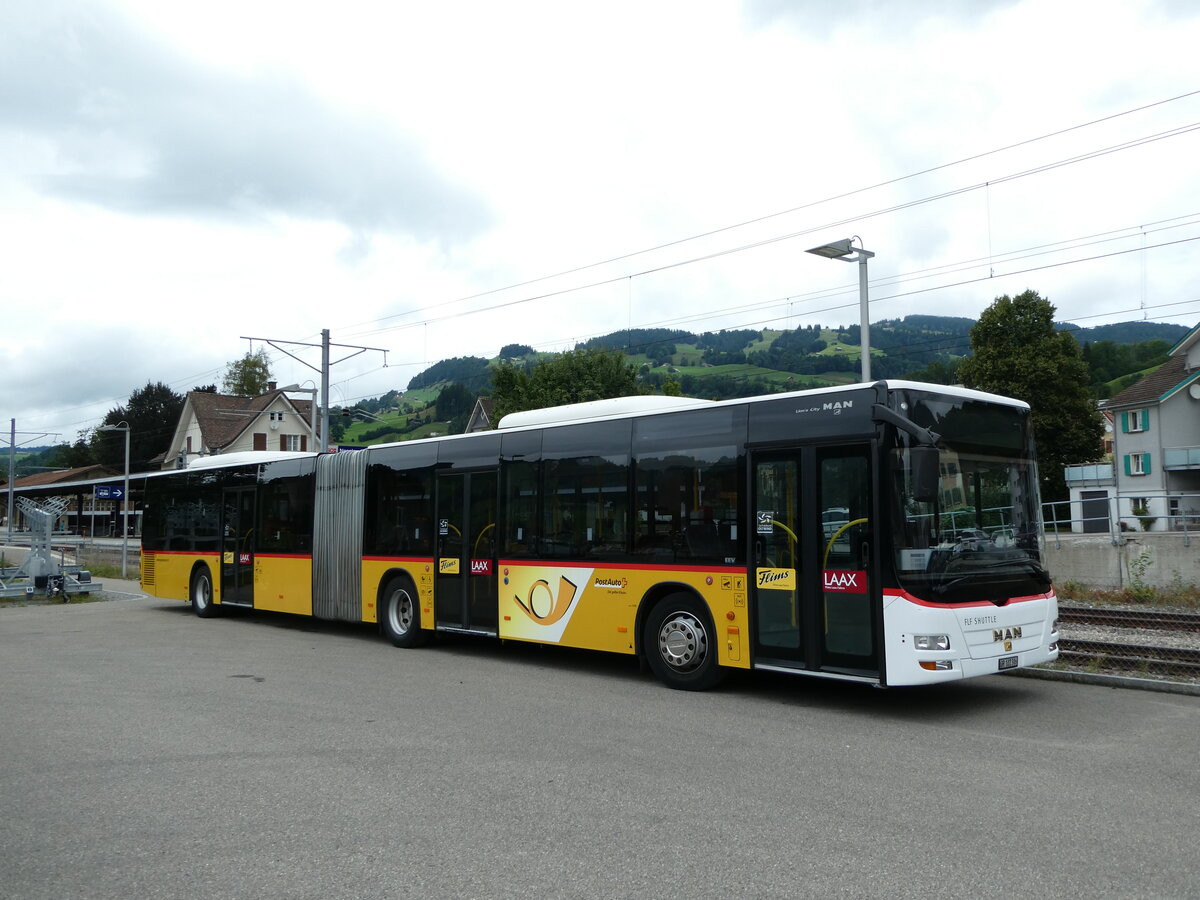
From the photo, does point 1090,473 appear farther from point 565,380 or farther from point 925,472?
point 925,472

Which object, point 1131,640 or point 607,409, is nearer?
point 607,409

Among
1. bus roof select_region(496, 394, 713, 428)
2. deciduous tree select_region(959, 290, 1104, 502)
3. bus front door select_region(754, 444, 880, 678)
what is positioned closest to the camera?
bus front door select_region(754, 444, 880, 678)

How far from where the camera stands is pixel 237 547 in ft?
62.8

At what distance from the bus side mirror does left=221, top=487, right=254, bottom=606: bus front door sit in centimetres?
1382

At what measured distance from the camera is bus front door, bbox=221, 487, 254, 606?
1870cm

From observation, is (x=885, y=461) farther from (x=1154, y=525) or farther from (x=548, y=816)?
(x=1154, y=525)

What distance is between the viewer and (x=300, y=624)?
1883 cm

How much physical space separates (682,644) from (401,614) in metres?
5.82

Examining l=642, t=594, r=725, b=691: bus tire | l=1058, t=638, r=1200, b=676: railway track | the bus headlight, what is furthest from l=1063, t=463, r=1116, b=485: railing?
the bus headlight

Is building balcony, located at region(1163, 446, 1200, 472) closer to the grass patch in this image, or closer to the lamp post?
the grass patch

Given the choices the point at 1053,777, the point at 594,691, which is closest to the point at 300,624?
the point at 594,691

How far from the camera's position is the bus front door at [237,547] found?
18.7 metres

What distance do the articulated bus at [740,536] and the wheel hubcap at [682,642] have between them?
2cm

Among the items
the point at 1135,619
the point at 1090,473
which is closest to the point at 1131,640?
the point at 1135,619
